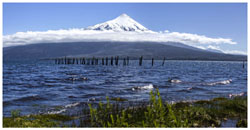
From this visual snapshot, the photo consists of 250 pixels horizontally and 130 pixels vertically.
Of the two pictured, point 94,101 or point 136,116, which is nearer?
point 136,116

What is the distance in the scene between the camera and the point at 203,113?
11.1 metres

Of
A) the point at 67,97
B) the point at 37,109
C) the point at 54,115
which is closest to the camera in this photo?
the point at 54,115

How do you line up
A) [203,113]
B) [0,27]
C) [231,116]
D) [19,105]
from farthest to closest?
[19,105] → [231,116] → [203,113] → [0,27]

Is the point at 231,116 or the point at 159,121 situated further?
the point at 231,116

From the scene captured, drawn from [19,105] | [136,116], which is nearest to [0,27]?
[136,116]

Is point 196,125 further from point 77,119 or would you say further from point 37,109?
point 37,109

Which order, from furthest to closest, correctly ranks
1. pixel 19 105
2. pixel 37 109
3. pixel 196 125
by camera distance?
pixel 19 105 < pixel 37 109 < pixel 196 125

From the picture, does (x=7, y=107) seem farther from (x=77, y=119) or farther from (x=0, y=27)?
(x=0, y=27)

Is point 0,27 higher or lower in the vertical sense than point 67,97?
higher

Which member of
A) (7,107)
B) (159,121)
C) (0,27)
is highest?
(0,27)

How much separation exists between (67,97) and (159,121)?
573 inches

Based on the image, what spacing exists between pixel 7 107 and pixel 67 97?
15.1 ft

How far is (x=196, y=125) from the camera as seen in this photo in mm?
9789

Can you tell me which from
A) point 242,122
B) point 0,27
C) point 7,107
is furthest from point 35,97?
point 242,122
